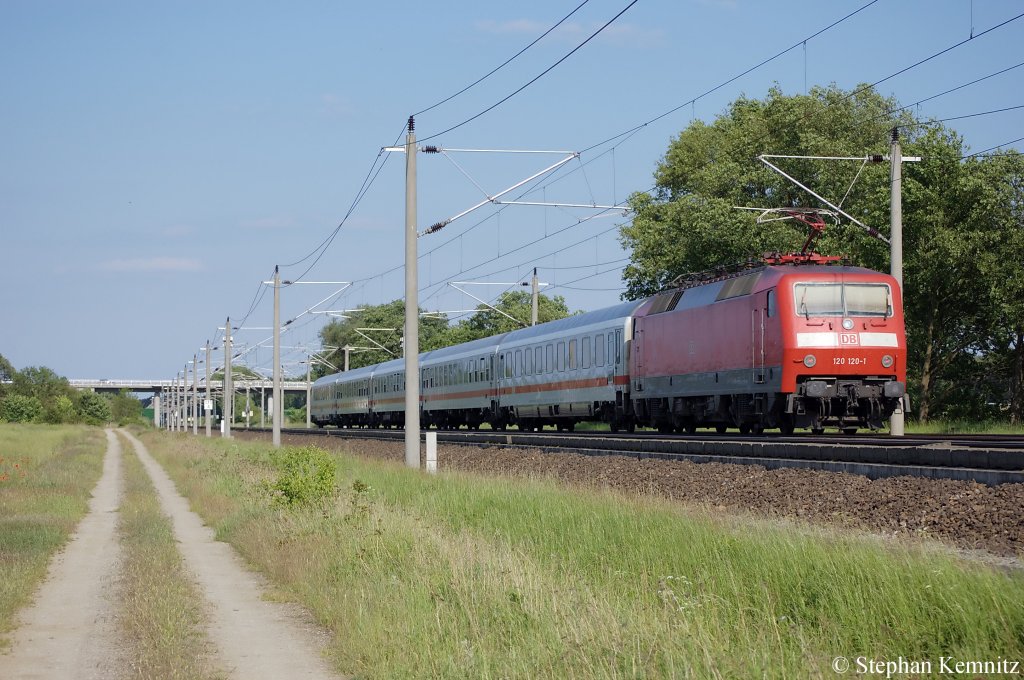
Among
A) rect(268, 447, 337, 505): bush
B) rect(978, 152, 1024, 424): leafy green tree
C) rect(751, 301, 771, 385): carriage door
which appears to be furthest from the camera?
rect(978, 152, 1024, 424): leafy green tree

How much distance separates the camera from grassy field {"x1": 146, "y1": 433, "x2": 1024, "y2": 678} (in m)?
7.40

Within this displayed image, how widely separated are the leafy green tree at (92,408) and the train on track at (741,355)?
411 ft


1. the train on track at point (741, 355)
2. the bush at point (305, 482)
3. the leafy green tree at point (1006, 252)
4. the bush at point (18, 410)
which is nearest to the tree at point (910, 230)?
the leafy green tree at point (1006, 252)

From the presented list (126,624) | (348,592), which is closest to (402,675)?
(348,592)

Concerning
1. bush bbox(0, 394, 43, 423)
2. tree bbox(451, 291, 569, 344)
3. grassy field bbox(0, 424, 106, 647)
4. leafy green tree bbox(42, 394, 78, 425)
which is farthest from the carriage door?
leafy green tree bbox(42, 394, 78, 425)

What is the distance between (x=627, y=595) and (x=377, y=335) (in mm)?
119415

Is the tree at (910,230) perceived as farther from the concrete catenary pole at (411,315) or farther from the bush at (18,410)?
the bush at (18,410)

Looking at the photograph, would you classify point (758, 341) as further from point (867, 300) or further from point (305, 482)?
point (305, 482)

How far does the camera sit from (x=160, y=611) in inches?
421

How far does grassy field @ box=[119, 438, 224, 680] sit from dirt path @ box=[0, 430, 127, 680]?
16cm

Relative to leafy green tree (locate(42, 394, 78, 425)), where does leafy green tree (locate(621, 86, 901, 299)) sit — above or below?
above

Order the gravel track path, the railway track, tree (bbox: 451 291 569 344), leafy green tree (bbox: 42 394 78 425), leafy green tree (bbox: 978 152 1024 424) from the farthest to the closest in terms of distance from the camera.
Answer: leafy green tree (bbox: 42 394 78 425) → tree (bbox: 451 291 569 344) → leafy green tree (bbox: 978 152 1024 424) → the railway track → the gravel track path

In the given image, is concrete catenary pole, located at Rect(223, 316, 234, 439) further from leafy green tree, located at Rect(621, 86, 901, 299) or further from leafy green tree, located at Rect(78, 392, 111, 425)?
leafy green tree, located at Rect(78, 392, 111, 425)

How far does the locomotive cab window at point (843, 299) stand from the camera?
1017 inches
